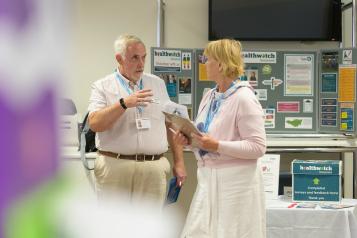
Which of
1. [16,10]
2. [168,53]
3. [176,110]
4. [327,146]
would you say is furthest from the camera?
[168,53]

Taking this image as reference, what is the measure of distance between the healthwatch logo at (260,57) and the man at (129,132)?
69.5 inches

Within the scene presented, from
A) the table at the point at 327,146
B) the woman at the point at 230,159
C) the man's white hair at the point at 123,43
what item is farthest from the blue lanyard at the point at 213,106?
the table at the point at 327,146

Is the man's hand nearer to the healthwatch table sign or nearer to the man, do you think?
the man

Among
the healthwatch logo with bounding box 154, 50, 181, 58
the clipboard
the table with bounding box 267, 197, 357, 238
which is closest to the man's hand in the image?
the clipboard

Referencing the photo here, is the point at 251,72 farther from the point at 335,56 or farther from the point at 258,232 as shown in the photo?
the point at 258,232

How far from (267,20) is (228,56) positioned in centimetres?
268

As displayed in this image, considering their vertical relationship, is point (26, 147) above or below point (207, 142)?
above

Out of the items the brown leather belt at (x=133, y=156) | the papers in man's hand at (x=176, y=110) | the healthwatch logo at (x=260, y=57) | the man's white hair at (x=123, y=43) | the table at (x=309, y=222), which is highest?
the healthwatch logo at (x=260, y=57)

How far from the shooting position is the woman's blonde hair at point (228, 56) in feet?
6.76

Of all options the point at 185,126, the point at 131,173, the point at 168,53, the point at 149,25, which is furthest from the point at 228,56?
the point at 149,25

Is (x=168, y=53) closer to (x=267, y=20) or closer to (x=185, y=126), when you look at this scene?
(x=267, y=20)

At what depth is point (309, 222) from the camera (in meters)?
2.75

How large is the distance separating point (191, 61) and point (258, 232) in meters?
2.14

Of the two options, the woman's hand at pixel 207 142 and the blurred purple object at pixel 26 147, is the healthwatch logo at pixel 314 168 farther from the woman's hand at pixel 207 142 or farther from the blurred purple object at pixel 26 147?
the blurred purple object at pixel 26 147
